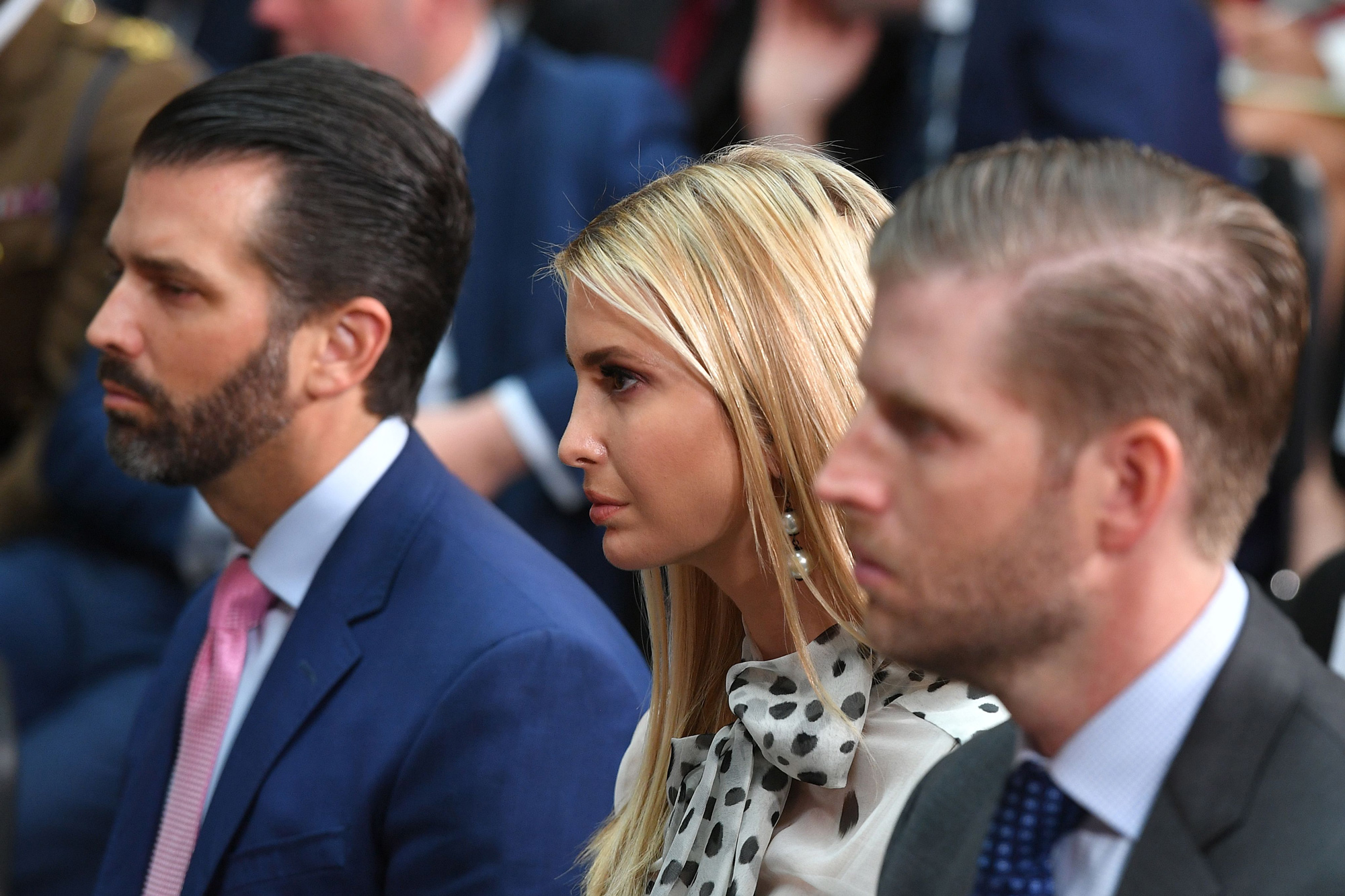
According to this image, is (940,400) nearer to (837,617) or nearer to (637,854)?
(837,617)

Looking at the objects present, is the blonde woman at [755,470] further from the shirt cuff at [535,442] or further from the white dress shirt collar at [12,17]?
the white dress shirt collar at [12,17]

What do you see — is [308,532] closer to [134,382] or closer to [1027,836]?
[134,382]

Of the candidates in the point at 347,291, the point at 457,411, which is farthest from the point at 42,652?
the point at 347,291

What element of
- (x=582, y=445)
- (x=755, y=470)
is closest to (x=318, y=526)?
(x=582, y=445)

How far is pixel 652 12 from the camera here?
5270 millimetres

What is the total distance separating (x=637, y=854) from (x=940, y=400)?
0.97 meters

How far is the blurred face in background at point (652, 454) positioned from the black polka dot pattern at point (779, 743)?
182 mm

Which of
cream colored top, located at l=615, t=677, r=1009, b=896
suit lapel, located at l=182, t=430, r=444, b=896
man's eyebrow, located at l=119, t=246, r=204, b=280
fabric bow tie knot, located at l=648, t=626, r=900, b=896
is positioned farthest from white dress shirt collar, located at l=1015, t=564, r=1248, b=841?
man's eyebrow, located at l=119, t=246, r=204, b=280

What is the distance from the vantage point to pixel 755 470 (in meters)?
1.78

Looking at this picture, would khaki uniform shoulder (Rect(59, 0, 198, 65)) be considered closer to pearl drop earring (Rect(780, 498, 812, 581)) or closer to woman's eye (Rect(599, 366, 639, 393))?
woman's eye (Rect(599, 366, 639, 393))

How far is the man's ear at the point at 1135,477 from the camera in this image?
1.20 metres

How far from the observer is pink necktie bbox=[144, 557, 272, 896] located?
2.29 meters

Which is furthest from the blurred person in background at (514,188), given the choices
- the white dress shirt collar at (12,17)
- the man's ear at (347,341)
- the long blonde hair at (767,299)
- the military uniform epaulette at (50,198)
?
the long blonde hair at (767,299)

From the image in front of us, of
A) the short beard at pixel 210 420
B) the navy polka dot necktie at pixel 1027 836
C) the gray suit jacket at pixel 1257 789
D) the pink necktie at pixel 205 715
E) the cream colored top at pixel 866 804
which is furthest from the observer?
the short beard at pixel 210 420
